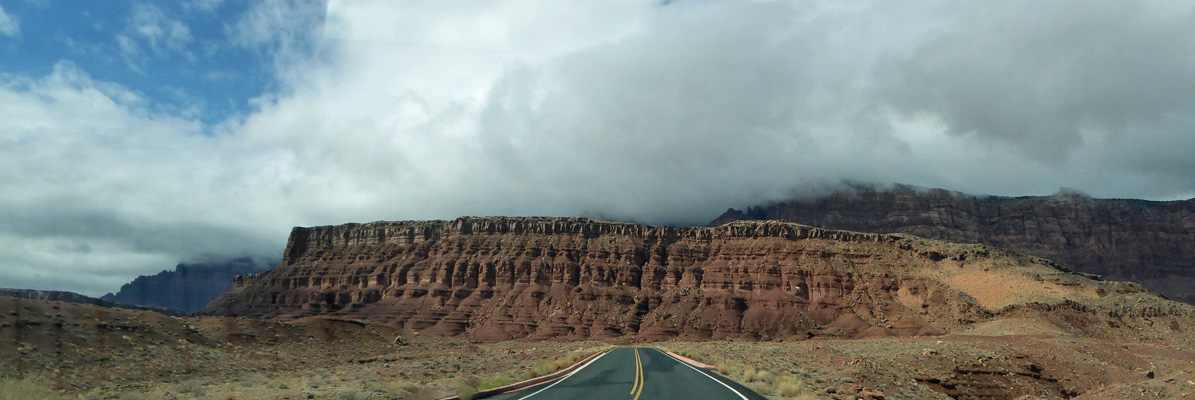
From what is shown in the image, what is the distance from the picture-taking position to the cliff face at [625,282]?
4200 inches

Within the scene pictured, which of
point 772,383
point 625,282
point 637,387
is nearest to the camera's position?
point 637,387

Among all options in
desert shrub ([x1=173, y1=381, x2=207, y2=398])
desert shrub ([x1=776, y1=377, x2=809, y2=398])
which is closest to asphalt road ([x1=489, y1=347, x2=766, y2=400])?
desert shrub ([x1=776, y1=377, x2=809, y2=398])

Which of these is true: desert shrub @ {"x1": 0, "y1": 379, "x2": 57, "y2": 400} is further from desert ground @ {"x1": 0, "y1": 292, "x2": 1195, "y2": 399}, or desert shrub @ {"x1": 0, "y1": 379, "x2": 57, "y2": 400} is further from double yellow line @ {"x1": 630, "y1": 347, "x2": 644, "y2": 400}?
double yellow line @ {"x1": 630, "y1": 347, "x2": 644, "y2": 400}

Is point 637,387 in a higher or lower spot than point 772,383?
higher

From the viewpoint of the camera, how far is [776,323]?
108 meters

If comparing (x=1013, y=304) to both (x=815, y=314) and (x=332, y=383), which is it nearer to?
(x=815, y=314)

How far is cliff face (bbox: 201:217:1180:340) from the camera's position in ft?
350

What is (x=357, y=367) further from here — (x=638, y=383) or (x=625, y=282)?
(x=625, y=282)

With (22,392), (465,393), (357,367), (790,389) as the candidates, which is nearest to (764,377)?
(790,389)

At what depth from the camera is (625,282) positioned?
4941 inches

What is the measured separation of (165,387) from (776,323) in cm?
9261

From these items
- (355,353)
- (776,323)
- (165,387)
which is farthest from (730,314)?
(165,387)

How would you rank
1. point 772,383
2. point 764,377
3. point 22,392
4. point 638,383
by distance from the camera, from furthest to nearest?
point 764,377 → point 772,383 → point 638,383 → point 22,392

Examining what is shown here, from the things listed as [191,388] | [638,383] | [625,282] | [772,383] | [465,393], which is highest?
[625,282]
